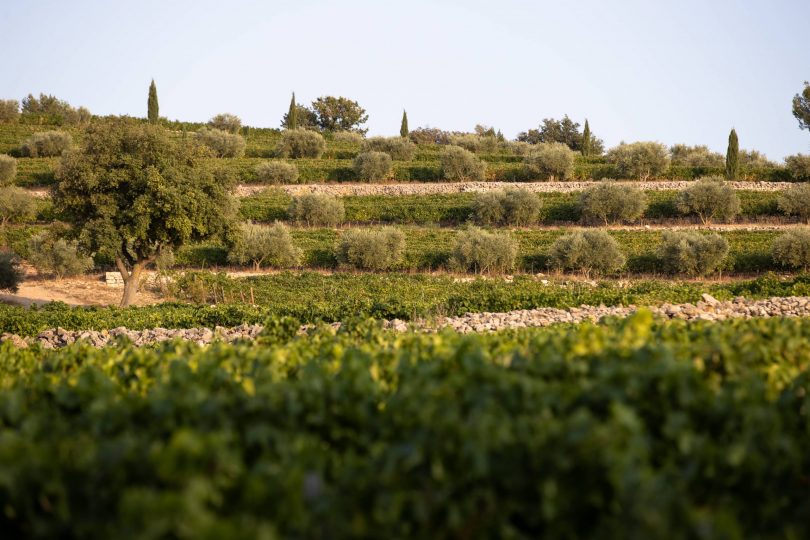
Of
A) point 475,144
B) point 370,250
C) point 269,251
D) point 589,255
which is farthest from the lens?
point 475,144

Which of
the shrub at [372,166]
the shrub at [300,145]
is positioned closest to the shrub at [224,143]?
the shrub at [300,145]

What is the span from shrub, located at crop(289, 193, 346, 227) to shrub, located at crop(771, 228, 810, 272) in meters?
23.9

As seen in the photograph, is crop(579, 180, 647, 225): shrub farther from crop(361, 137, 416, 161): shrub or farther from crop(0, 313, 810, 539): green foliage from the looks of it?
crop(0, 313, 810, 539): green foliage

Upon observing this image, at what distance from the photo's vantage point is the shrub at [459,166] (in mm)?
57750

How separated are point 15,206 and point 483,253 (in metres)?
26.8

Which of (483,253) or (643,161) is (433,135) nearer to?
(643,161)

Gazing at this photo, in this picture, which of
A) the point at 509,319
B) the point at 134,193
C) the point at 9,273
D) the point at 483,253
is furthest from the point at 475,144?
the point at 509,319

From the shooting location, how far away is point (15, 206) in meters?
42.0

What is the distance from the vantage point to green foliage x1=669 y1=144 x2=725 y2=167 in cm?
6600

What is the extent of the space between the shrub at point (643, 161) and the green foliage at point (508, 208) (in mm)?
14018

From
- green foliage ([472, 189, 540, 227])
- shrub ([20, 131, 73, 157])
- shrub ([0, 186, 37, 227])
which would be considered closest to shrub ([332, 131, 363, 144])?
shrub ([20, 131, 73, 157])

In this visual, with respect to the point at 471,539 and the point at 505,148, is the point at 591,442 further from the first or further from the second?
the point at 505,148

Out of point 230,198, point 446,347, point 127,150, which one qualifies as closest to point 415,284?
point 230,198

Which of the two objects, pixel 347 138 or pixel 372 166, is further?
A: pixel 347 138
